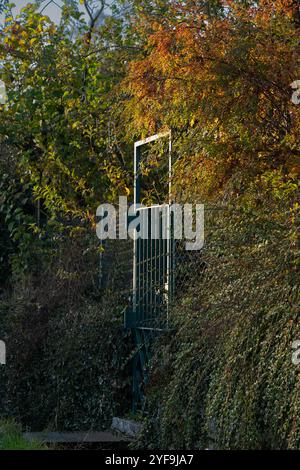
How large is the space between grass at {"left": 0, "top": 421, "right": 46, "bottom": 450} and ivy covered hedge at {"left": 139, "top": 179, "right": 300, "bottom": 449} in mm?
943

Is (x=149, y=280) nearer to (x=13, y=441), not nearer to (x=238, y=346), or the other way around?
(x=13, y=441)

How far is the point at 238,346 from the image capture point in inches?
237

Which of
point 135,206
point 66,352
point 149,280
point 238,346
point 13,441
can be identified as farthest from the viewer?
point 135,206

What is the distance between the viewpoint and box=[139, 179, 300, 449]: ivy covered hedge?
5707 millimetres

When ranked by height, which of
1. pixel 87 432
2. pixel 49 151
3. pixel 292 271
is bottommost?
pixel 87 432

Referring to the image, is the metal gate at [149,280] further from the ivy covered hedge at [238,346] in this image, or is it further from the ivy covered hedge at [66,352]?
the ivy covered hedge at [238,346]

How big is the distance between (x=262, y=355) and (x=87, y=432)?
3.74 metres

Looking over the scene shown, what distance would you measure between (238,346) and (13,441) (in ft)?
8.28

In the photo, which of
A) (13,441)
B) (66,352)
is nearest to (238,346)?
(13,441)

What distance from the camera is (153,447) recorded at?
7.10 meters

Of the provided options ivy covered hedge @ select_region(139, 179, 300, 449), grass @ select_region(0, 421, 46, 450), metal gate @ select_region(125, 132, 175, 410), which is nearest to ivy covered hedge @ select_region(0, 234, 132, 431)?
metal gate @ select_region(125, 132, 175, 410)

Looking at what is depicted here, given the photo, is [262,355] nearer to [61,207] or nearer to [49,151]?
[61,207]

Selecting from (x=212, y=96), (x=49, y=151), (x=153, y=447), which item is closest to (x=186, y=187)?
(x=212, y=96)

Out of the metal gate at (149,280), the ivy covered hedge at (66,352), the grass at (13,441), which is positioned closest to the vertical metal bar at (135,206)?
the metal gate at (149,280)
